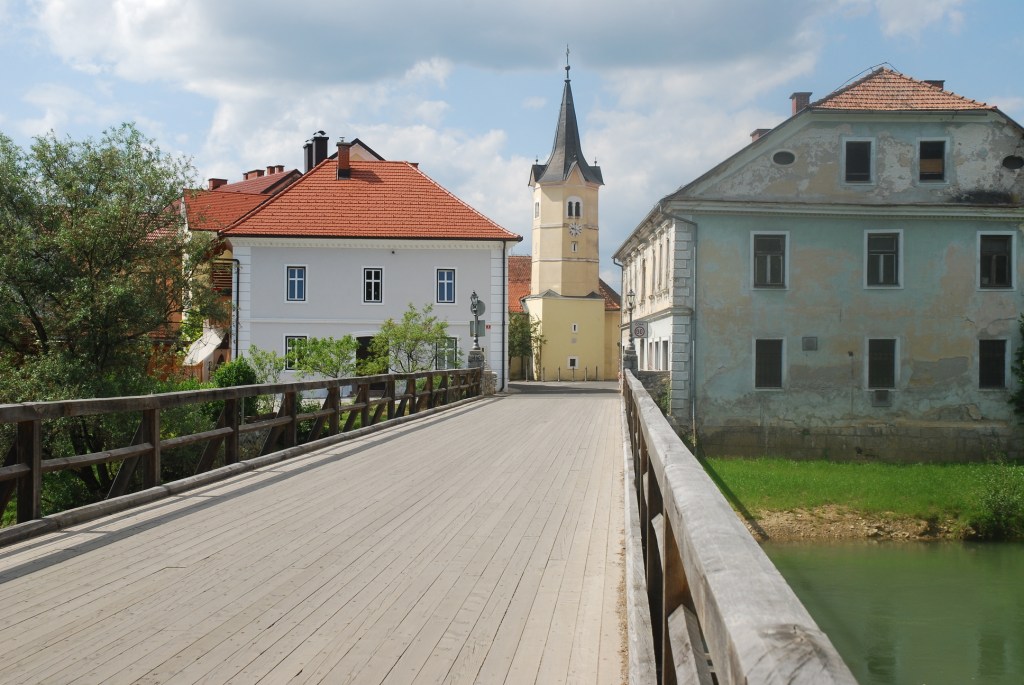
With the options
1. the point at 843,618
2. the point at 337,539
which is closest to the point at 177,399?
the point at 337,539

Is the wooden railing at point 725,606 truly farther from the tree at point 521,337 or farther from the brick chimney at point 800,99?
the tree at point 521,337

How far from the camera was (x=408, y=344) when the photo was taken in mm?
31703

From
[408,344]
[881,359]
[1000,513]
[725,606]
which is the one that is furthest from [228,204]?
[725,606]

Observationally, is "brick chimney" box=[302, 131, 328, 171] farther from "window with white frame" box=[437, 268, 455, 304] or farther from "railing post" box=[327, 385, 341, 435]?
"railing post" box=[327, 385, 341, 435]

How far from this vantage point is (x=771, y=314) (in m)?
28.7

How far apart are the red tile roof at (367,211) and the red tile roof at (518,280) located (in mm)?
27125

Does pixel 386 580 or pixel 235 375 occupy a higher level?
pixel 235 375

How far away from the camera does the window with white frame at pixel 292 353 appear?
30.7m

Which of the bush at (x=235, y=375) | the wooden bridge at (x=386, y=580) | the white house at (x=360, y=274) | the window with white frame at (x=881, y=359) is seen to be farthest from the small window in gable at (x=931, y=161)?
the wooden bridge at (x=386, y=580)

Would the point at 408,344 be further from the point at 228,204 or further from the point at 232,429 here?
the point at 232,429

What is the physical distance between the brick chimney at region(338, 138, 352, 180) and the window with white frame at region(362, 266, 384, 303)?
5.14m

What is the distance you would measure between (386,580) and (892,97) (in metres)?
27.5

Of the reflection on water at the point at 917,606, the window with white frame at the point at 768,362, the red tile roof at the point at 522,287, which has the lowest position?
the reflection on water at the point at 917,606

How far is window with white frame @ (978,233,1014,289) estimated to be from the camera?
28.6 metres
